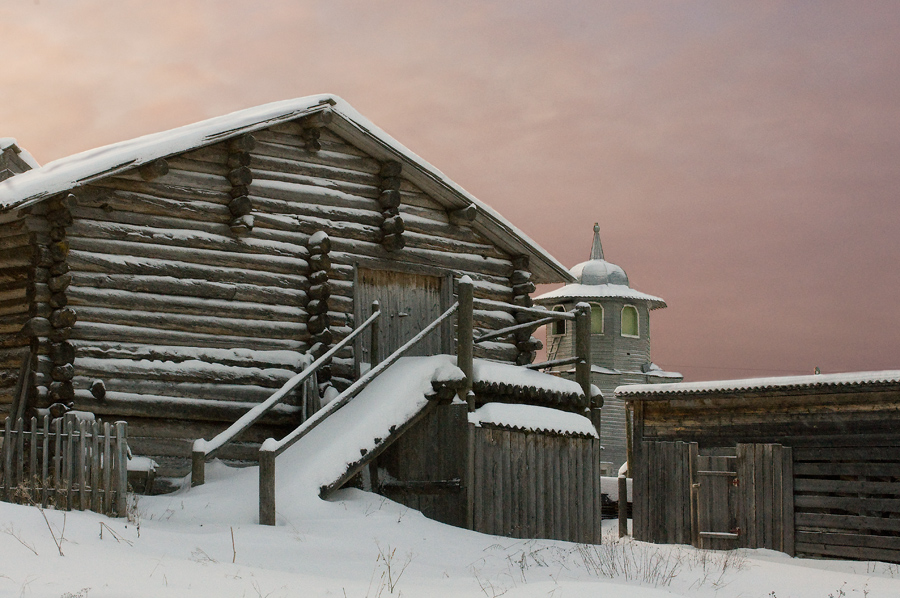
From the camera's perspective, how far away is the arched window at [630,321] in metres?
43.8

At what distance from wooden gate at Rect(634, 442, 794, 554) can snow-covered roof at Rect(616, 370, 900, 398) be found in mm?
1210

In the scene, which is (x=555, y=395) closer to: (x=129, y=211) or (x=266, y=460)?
(x=266, y=460)

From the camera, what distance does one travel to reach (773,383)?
1788 cm

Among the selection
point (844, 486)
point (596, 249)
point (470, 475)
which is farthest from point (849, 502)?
point (596, 249)

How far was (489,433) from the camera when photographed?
504 inches

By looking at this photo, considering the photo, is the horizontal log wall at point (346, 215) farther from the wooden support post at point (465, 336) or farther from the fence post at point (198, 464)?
the fence post at point (198, 464)

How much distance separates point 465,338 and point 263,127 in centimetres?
442

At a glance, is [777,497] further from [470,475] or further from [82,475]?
[82,475]

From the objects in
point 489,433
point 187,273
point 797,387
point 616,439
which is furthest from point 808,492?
point 616,439

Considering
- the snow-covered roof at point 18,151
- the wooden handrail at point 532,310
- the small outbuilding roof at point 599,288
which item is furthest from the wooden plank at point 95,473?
the small outbuilding roof at point 599,288

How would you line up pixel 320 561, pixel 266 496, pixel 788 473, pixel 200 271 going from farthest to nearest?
pixel 788 473 < pixel 200 271 < pixel 266 496 < pixel 320 561

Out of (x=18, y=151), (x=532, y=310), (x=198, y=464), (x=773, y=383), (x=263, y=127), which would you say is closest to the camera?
(x=198, y=464)

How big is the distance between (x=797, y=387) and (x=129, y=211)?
11.4 metres

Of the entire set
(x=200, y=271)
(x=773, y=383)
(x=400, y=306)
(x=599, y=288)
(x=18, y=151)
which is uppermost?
(x=18, y=151)
